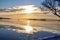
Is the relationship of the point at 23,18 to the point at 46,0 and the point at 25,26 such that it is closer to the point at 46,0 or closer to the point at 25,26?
the point at 25,26

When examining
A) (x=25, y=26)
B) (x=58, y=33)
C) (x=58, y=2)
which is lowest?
(x=58, y=33)

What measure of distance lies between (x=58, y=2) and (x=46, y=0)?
208 mm

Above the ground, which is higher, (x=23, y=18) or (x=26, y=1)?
(x=26, y=1)

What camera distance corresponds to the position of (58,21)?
2.80m

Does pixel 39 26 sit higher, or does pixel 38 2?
pixel 38 2

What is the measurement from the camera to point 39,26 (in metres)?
2.71

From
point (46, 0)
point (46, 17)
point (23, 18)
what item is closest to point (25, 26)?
point (23, 18)

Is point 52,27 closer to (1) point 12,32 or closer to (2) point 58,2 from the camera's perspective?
(2) point 58,2

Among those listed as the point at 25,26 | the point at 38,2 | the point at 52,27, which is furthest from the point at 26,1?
the point at 52,27

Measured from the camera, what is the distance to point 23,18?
270 centimetres

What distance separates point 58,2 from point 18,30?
83 cm

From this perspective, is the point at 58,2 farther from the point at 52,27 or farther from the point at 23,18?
the point at 23,18

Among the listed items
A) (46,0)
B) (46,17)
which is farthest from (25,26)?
(46,0)

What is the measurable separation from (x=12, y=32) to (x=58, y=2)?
0.93 m
